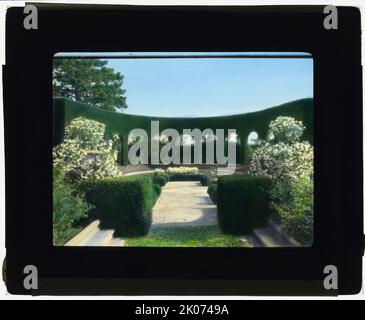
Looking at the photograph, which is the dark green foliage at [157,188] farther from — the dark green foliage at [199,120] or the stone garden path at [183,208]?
the dark green foliage at [199,120]

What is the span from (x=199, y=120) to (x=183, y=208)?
2.74 ft

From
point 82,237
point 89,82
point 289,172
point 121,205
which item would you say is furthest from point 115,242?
point 289,172

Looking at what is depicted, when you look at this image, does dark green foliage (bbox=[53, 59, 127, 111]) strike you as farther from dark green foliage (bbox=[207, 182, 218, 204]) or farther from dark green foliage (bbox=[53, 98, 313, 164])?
dark green foliage (bbox=[207, 182, 218, 204])

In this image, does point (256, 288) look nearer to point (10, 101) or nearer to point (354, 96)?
point (354, 96)

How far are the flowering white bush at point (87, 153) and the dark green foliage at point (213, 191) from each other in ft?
2.69

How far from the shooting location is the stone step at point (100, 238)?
3.13 m

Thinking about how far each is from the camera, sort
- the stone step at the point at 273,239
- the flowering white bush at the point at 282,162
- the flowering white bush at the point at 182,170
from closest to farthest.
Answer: the stone step at the point at 273,239 → the flowering white bush at the point at 182,170 → the flowering white bush at the point at 282,162

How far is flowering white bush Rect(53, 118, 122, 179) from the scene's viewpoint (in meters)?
3.31

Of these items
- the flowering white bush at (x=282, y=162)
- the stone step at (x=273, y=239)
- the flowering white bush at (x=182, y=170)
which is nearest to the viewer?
the stone step at (x=273, y=239)

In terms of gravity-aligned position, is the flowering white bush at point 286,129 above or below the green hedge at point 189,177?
above

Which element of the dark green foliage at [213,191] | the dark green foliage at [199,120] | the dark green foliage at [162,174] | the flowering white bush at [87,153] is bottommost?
the dark green foliage at [213,191]

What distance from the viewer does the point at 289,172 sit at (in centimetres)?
342

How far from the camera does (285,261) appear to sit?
3.06 m

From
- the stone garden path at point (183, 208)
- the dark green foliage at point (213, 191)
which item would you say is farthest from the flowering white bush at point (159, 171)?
the dark green foliage at point (213, 191)
